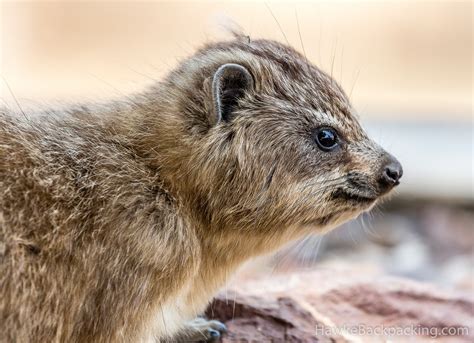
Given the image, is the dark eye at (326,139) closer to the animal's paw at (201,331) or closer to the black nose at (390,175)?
the black nose at (390,175)

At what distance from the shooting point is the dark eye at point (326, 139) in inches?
171

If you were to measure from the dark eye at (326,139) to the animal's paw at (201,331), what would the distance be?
1302mm

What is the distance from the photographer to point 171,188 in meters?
4.21

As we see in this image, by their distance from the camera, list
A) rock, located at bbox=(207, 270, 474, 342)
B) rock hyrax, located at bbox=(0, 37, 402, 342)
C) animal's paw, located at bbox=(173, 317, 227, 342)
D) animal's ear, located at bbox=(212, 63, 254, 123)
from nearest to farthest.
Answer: rock hyrax, located at bbox=(0, 37, 402, 342) < animal's ear, located at bbox=(212, 63, 254, 123) < animal's paw, located at bbox=(173, 317, 227, 342) < rock, located at bbox=(207, 270, 474, 342)

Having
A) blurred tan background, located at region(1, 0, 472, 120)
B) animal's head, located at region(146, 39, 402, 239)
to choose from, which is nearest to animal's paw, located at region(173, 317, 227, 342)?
animal's head, located at region(146, 39, 402, 239)

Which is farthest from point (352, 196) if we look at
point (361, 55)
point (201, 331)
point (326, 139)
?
point (361, 55)

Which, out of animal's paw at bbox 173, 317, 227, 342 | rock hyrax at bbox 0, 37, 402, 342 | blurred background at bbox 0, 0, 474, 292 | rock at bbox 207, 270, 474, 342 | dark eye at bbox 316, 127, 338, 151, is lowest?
animal's paw at bbox 173, 317, 227, 342

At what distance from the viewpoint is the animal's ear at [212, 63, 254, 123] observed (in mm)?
4172

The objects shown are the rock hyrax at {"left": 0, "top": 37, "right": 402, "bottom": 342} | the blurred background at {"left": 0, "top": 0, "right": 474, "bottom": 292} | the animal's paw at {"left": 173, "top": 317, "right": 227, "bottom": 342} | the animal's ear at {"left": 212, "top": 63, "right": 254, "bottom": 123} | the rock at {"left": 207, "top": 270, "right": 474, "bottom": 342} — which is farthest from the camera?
the blurred background at {"left": 0, "top": 0, "right": 474, "bottom": 292}

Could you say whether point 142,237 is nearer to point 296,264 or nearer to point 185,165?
point 185,165

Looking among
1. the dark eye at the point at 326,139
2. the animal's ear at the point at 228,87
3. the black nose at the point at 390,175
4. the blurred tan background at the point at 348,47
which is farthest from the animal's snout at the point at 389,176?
the blurred tan background at the point at 348,47

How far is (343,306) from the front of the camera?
5.36 metres

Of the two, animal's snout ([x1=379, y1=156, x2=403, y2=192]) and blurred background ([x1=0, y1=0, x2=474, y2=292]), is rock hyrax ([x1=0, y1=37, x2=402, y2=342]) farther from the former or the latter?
blurred background ([x1=0, y1=0, x2=474, y2=292])

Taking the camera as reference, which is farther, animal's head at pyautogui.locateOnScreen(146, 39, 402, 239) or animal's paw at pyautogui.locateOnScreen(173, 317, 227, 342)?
animal's paw at pyautogui.locateOnScreen(173, 317, 227, 342)
